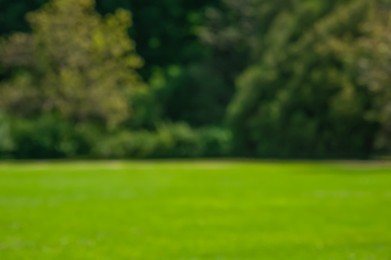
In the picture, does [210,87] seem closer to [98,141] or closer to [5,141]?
[98,141]

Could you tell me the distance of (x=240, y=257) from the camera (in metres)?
12.8

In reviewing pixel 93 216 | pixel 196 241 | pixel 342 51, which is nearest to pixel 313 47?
pixel 342 51

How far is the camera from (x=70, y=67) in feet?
171

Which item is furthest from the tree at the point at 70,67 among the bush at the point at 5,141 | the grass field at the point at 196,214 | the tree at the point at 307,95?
the grass field at the point at 196,214

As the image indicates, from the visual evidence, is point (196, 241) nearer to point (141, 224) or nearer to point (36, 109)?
point (141, 224)

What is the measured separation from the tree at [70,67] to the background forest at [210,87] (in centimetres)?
7

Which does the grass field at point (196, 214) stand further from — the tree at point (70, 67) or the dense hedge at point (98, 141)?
the tree at point (70, 67)

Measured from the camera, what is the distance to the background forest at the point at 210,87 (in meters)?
45.2

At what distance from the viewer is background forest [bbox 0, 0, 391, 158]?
45.2 meters

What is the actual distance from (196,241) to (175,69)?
4623 cm

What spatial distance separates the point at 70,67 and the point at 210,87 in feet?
31.0

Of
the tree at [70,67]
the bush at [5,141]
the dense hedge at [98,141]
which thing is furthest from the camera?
the tree at [70,67]

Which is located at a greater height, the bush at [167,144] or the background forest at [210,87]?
the background forest at [210,87]

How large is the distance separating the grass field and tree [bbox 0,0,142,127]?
1666cm
